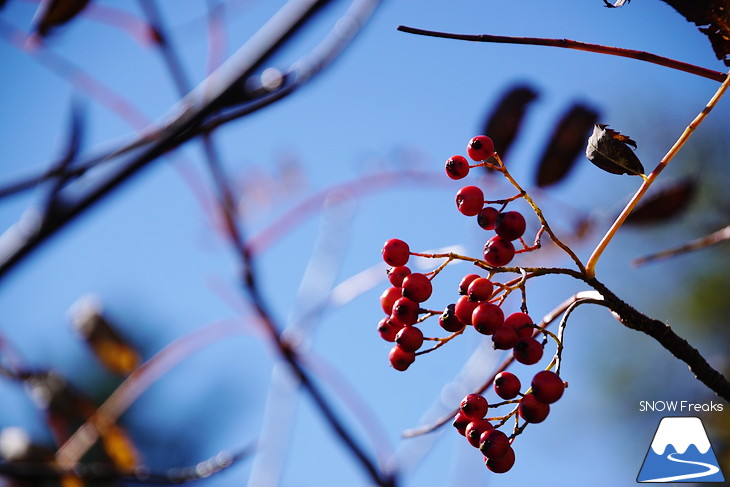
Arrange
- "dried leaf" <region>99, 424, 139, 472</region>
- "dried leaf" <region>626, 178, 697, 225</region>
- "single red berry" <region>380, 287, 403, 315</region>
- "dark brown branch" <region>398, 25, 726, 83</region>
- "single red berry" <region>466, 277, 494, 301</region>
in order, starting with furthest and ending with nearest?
1. "dried leaf" <region>99, 424, 139, 472</region>
2. "dried leaf" <region>626, 178, 697, 225</region>
3. "single red berry" <region>380, 287, 403, 315</region>
4. "single red berry" <region>466, 277, 494, 301</region>
5. "dark brown branch" <region>398, 25, 726, 83</region>

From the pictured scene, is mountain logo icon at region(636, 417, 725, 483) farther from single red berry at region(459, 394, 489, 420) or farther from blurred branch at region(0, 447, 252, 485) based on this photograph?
blurred branch at region(0, 447, 252, 485)

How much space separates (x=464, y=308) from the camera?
1.50 ft

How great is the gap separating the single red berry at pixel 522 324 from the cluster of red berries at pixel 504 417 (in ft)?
0.10

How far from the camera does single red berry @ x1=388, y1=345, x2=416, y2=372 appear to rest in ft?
1.62

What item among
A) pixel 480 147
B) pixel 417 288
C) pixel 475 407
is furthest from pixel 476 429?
pixel 480 147

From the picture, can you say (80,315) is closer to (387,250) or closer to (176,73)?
(176,73)

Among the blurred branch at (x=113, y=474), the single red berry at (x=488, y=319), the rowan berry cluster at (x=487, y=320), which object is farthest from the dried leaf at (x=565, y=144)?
the blurred branch at (x=113, y=474)

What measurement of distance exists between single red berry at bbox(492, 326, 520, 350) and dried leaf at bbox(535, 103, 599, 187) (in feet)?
1.19

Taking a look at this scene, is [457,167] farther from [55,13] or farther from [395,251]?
[55,13]

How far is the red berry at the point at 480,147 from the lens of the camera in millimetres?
490

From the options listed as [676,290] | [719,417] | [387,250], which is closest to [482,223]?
[387,250]

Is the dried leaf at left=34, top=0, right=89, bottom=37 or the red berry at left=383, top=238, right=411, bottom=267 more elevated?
the dried leaf at left=34, top=0, right=89, bottom=37

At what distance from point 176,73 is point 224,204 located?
171 mm

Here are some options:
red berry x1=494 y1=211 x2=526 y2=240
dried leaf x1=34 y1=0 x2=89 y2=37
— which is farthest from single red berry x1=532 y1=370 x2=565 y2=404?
dried leaf x1=34 y1=0 x2=89 y2=37
